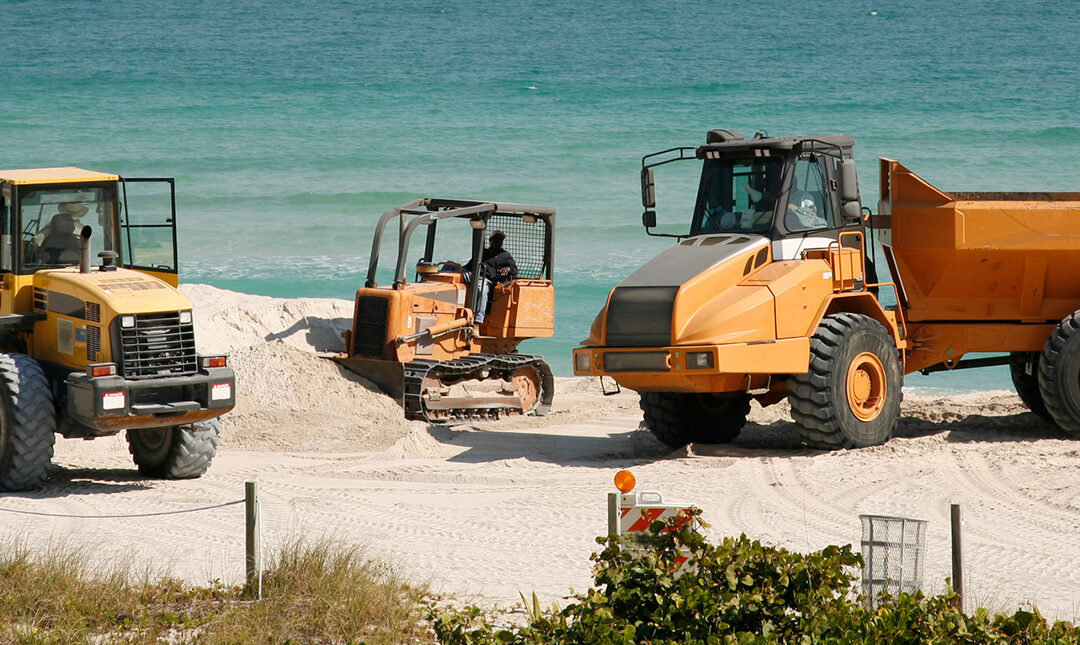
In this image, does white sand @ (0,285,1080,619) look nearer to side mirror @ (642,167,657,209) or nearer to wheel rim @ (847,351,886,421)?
wheel rim @ (847,351,886,421)

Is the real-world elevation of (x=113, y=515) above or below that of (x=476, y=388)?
below

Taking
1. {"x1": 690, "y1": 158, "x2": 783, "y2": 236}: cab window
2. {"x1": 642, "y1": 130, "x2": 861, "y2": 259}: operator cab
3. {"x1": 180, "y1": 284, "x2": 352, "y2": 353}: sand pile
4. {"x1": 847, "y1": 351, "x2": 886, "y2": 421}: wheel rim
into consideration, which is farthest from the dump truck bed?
{"x1": 180, "y1": 284, "x2": 352, "y2": 353}: sand pile

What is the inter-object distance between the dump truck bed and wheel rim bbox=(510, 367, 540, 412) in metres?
4.40

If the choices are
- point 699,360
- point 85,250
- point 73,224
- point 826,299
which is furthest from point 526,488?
point 73,224

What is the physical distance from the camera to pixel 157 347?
10562 millimetres

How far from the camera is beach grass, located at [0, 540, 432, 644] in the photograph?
664 cm

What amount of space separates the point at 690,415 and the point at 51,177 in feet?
19.7

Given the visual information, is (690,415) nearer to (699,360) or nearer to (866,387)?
(866,387)

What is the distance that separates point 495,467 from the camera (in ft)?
39.4

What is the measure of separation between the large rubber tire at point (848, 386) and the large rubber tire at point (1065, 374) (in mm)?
1359

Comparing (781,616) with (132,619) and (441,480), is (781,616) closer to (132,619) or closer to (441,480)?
(132,619)

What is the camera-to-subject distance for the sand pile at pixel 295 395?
1347cm

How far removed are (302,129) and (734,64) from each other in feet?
58.3

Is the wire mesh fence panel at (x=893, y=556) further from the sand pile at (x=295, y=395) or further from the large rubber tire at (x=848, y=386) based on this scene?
the sand pile at (x=295, y=395)
